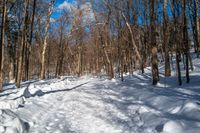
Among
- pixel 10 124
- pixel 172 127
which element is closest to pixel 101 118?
pixel 172 127

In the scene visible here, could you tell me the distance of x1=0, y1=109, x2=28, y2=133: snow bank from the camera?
5.49 metres

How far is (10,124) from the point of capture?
229 inches

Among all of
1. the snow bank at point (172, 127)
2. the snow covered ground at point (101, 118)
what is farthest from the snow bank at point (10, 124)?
the snow bank at point (172, 127)

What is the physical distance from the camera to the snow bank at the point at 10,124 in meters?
5.49

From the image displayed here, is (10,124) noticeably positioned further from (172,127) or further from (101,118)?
(172,127)

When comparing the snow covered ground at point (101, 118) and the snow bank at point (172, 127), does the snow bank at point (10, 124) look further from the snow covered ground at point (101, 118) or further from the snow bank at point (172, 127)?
the snow bank at point (172, 127)

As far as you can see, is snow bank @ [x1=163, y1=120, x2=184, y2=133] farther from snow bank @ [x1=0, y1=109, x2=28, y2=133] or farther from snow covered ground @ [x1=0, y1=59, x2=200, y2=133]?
snow bank @ [x1=0, y1=109, x2=28, y2=133]

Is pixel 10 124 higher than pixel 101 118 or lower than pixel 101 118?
higher

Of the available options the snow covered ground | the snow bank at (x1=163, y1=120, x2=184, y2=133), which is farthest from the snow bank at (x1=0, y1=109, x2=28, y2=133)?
the snow bank at (x1=163, y1=120, x2=184, y2=133)

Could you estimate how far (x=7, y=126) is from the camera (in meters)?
5.66

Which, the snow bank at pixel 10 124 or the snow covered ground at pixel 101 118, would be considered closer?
the snow bank at pixel 10 124

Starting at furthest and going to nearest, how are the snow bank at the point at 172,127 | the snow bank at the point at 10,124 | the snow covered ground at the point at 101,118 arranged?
the snow covered ground at the point at 101,118
the snow bank at the point at 172,127
the snow bank at the point at 10,124

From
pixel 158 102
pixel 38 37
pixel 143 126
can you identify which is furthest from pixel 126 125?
pixel 38 37

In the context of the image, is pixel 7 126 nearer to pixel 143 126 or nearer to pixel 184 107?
pixel 143 126
